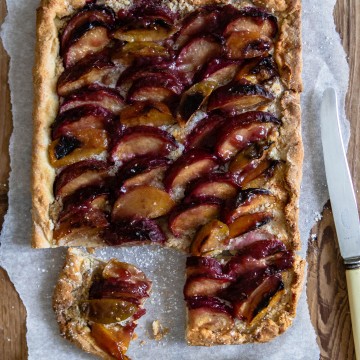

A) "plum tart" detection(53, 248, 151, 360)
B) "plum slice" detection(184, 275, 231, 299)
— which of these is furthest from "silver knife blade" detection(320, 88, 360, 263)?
"plum tart" detection(53, 248, 151, 360)

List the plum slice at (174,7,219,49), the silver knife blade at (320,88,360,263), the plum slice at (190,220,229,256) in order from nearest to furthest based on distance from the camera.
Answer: the plum slice at (190,220,229,256) < the plum slice at (174,7,219,49) < the silver knife blade at (320,88,360,263)

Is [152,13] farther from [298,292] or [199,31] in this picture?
[298,292]

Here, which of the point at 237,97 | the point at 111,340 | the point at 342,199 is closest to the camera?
the point at 237,97

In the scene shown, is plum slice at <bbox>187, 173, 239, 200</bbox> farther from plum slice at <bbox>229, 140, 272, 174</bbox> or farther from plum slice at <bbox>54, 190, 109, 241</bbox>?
plum slice at <bbox>54, 190, 109, 241</bbox>

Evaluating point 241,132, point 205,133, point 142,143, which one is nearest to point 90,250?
point 142,143

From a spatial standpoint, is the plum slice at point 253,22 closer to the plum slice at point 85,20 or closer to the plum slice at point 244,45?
the plum slice at point 244,45

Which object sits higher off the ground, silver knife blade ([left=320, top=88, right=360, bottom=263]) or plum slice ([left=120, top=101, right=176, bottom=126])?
plum slice ([left=120, top=101, right=176, bottom=126])

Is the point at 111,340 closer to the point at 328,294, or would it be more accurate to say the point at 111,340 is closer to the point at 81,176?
the point at 81,176

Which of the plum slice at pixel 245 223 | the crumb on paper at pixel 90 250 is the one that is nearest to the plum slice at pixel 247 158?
the plum slice at pixel 245 223
